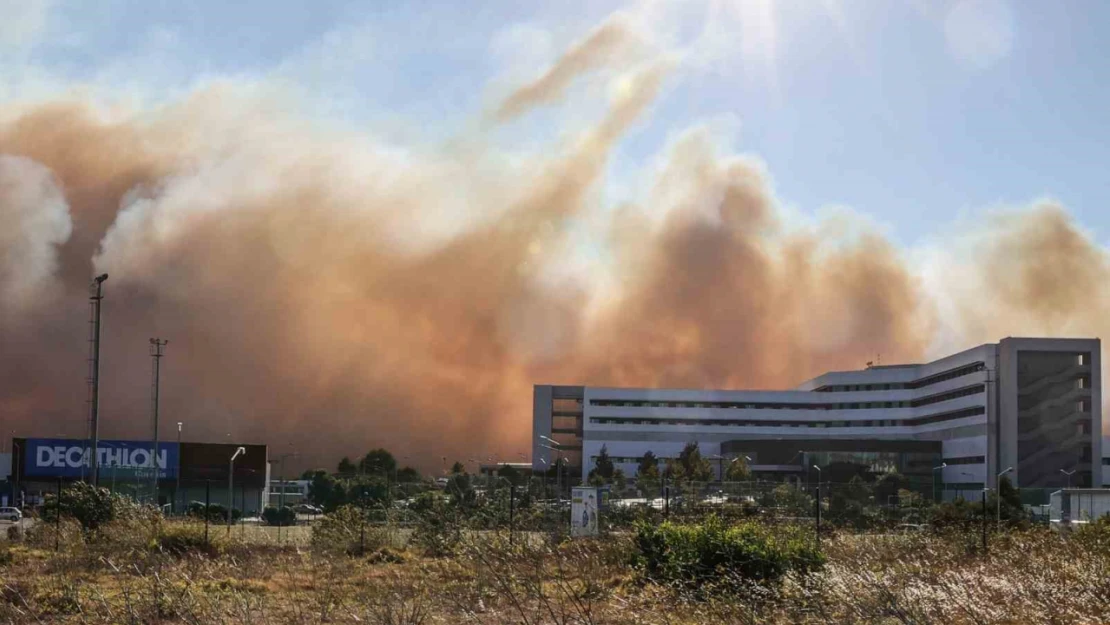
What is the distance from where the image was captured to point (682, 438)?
129750 millimetres

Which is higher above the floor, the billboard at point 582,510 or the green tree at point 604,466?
the billboard at point 582,510

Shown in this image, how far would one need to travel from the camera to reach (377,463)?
117m

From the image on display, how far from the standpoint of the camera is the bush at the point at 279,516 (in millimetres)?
56656

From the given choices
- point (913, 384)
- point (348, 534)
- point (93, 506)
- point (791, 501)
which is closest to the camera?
point (348, 534)

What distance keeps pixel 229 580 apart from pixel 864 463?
105294 millimetres

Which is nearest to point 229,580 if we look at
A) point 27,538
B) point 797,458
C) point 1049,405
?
point 27,538

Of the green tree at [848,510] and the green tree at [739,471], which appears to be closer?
the green tree at [848,510]

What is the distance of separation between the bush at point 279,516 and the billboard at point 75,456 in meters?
19.2

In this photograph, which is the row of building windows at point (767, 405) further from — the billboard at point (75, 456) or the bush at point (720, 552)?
the bush at point (720, 552)

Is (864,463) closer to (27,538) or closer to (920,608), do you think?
(27,538)

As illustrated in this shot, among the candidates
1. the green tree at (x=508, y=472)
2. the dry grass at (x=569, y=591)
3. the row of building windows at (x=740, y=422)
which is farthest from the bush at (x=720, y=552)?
the row of building windows at (x=740, y=422)

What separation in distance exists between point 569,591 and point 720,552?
12.5ft

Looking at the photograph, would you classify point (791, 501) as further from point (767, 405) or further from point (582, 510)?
point (767, 405)

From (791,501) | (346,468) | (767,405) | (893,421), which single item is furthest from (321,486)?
(893,421)
